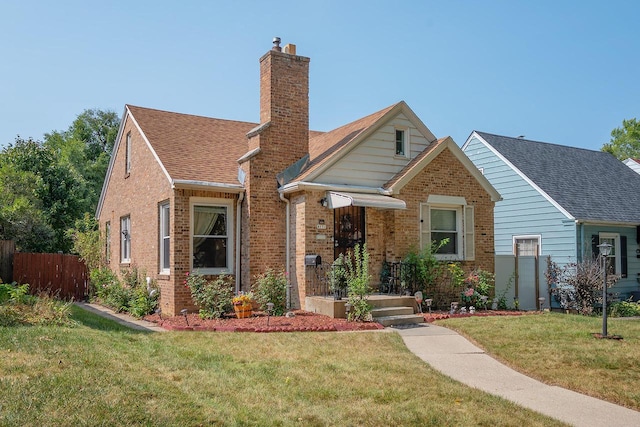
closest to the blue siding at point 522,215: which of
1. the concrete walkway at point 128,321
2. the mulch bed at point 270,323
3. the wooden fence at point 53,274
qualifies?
the mulch bed at point 270,323

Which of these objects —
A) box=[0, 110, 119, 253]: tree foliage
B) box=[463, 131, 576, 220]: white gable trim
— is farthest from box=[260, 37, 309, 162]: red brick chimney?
box=[0, 110, 119, 253]: tree foliage

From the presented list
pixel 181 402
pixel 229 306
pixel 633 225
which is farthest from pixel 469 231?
pixel 181 402

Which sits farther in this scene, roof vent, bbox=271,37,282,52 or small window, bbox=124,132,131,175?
small window, bbox=124,132,131,175

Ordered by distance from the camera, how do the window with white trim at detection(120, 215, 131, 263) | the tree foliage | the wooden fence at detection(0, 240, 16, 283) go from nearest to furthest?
1. the window with white trim at detection(120, 215, 131, 263)
2. the wooden fence at detection(0, 240, 16, 283)
3. the tree foliage

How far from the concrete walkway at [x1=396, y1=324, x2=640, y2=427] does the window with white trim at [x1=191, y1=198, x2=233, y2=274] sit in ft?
17.7

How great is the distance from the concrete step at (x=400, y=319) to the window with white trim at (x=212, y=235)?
4.30 metres

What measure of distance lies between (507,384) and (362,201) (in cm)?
616

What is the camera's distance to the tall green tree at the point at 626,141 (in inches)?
1921

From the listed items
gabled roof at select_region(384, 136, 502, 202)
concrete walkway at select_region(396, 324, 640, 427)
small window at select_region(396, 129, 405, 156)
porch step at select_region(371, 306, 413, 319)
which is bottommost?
concrete walkway at select_region(396, 324, 640, 427)

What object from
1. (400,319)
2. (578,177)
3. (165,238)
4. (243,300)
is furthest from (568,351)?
(578,177)

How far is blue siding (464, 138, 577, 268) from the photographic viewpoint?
17688 mm

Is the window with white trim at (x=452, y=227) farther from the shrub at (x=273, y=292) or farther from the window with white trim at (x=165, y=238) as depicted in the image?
the window with white trim at (x=165, y=238)

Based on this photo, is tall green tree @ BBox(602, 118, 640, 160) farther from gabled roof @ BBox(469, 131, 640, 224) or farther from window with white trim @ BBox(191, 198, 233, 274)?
window with white trim @ BBox(191, 198, 233, 274)

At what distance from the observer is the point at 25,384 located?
18.9 feet
